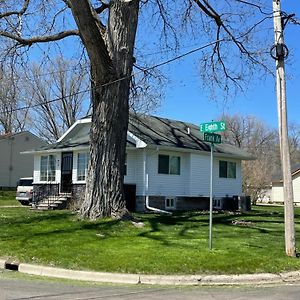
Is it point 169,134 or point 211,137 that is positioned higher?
point 169,134

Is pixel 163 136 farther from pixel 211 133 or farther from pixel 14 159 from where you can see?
pixel 14 159

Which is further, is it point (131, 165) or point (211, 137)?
point (131, 165)

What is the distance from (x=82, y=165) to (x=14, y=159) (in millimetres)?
24367

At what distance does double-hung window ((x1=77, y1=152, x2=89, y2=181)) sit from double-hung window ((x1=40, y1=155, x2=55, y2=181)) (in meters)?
2.63

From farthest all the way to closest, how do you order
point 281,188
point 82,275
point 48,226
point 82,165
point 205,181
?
point 281,188
point 205,181
point 82,165
point 48,226
point 82,275

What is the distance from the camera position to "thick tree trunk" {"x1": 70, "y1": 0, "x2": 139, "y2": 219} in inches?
654

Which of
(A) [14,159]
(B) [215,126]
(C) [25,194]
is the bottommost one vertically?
(C) [25,194]

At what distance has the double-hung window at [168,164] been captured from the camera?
26969 millimetres

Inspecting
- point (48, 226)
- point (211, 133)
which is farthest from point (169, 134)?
point (211, 133)

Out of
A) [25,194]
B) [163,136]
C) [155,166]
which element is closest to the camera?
[155,166]

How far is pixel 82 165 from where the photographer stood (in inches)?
1070

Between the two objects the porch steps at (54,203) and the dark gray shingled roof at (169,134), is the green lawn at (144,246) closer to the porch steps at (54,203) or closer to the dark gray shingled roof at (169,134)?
the porch steps at (54,203)

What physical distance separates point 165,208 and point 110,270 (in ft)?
54.9

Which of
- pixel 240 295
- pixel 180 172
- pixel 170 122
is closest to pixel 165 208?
pixel 180 172
